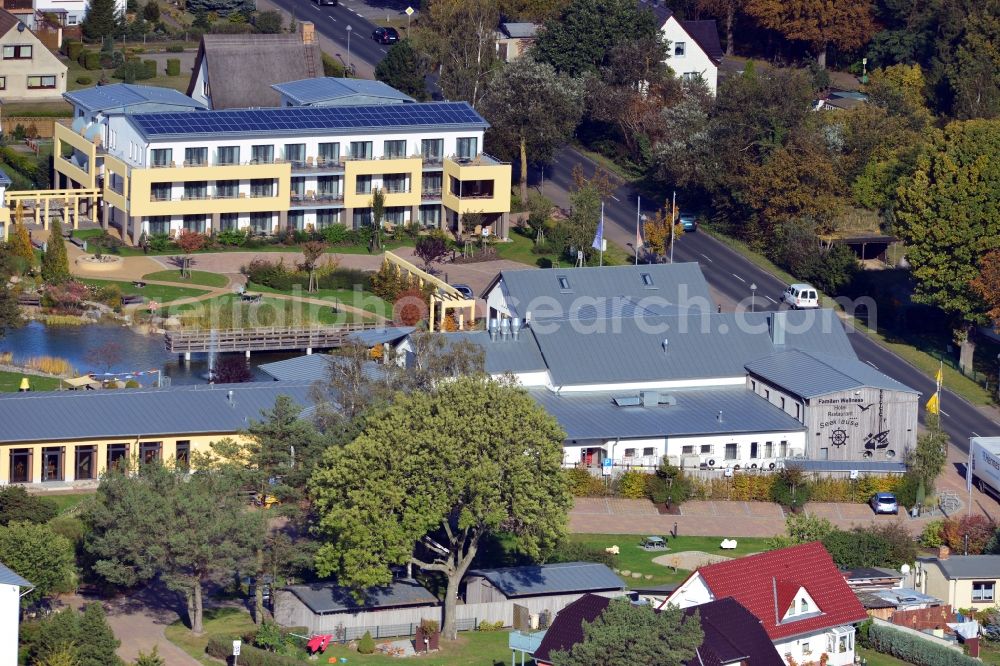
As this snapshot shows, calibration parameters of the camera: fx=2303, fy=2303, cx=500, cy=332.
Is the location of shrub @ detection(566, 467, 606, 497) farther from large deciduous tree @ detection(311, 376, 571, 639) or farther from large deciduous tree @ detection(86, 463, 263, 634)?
large deciduous tree @ detection(86, 463, 263, 634)

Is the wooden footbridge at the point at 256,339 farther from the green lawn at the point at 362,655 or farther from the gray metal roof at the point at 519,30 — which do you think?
the gray metal roof at the point at 519,30

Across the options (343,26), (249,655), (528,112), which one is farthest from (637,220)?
(249,655)

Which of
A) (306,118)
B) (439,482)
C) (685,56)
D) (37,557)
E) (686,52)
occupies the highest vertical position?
(686,52)

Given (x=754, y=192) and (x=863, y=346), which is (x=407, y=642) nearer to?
(x=863, y=346)

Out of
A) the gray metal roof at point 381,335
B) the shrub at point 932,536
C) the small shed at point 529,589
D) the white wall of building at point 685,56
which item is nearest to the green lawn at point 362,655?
the small shed at point 529,589

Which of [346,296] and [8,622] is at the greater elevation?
[346,296]

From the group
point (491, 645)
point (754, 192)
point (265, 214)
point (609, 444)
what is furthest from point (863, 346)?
point (491, 645)

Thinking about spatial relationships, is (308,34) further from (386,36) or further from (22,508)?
(22,508)
